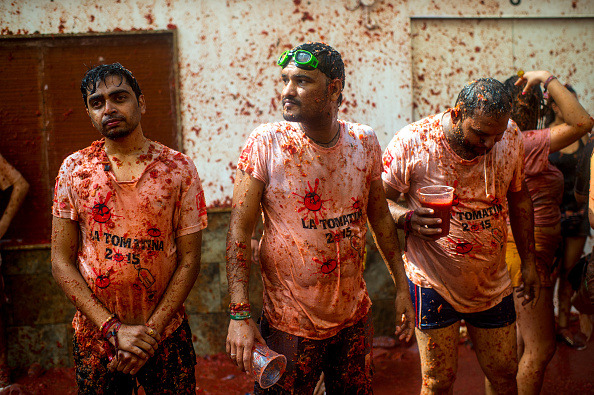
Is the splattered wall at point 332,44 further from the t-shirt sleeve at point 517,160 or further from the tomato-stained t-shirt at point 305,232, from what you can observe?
the tomato-stained t-shirt at point 305,232

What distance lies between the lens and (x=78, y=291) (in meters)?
2.43

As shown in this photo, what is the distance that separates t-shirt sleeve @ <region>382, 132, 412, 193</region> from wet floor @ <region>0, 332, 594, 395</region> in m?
2.07

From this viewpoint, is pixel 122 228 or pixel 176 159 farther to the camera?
pixel 176 159

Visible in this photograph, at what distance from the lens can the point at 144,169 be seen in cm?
253

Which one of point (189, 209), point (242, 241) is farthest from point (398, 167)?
point (189, 209)

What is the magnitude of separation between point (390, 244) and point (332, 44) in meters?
2.70

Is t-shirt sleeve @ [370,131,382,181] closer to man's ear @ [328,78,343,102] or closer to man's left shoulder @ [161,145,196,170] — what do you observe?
man's ear @ [328,78,343,102]

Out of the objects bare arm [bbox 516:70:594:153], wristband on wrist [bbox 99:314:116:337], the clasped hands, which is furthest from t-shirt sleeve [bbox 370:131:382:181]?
bare arm [bbox 516:70:594:153]

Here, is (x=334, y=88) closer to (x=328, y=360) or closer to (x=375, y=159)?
(x=375, y=159)

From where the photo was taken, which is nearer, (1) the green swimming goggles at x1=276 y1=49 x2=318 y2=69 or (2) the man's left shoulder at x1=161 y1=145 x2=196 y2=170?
(1) the green swimming goggles at x1=276 y1=49 x2=318 y2=69

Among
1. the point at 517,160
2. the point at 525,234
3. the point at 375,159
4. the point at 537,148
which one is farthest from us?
the point at 537,148

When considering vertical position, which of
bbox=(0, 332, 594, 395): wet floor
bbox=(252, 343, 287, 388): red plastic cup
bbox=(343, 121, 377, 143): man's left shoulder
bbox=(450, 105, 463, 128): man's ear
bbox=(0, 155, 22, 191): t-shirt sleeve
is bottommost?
bbox=(0, 332, 594, 395): wet floor

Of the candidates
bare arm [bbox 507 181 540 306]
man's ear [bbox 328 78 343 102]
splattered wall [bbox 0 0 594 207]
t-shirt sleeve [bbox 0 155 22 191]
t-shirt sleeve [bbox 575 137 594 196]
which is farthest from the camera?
splattered wall [bbox 0 0 594 207]

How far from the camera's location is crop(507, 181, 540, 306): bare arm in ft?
10.7
